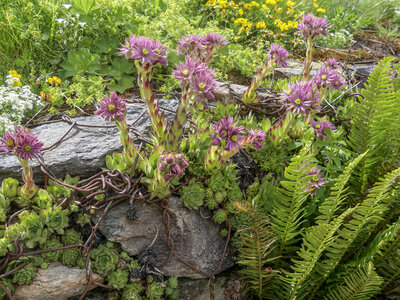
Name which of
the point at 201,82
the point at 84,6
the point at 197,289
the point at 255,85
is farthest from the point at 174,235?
the point at 84,6

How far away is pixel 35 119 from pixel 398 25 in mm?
7981

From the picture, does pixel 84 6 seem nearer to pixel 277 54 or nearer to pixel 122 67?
pixel 122 67

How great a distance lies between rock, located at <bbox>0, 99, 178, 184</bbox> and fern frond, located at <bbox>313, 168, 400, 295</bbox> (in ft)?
5.25

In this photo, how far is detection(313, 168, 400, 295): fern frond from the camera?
6.40 feet

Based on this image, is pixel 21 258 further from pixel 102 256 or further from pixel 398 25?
pixel 398 25

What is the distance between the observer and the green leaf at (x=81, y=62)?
11.0ft

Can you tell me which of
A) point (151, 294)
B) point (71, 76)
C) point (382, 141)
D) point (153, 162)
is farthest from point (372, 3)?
point (151, 294)

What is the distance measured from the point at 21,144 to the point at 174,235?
1125mm

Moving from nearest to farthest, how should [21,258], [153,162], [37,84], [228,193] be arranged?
[21,258], [153,162], [228,193], [37,84]

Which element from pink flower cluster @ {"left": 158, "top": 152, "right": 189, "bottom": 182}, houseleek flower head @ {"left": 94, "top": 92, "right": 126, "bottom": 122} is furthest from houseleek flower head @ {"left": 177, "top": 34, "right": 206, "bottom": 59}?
pink flower cluster @ {"left": 158, "top": 152, "right": 189, "bottom": 182}

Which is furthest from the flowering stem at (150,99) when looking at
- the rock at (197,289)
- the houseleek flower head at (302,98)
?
the rock at (197,289)

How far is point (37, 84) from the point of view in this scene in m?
3.36

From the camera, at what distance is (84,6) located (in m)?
3.45

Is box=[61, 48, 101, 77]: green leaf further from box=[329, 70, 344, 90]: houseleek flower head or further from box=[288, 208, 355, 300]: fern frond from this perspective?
box=[288, 208, 355, 300]: fern frond
